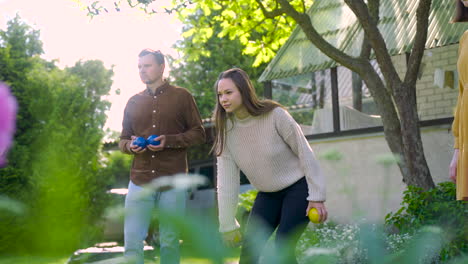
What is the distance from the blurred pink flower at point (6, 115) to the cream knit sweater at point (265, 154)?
2495 mm

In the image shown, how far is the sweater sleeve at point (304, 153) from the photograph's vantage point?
8.95 feet

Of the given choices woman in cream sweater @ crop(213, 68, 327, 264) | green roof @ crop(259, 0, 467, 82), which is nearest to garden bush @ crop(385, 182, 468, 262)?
woman in cream sweater @ crop(213, 68, 327, 264)

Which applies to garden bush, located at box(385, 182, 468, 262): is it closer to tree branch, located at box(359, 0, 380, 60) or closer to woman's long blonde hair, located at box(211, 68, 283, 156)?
woman's long blonde hair, located at box(211, 68, 283, 156)

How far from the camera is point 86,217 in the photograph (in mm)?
461

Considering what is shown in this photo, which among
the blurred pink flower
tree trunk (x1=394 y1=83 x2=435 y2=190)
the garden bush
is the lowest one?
the garden bush

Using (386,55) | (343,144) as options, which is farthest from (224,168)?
(343,144)

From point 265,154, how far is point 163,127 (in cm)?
103

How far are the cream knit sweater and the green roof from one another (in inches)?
255

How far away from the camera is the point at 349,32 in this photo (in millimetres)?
10344

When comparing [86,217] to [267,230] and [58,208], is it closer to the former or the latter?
[58,208]

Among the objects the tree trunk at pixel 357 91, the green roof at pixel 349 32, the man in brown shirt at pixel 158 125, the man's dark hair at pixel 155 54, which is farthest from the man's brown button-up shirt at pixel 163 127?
the tree trunk at pixel 357 91

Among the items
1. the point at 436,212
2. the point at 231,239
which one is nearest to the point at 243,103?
the point at 231,239

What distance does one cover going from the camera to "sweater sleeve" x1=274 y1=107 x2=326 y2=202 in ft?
8.95

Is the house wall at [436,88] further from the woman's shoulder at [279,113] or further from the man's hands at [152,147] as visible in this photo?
the woman's shoulder at [279,113]
